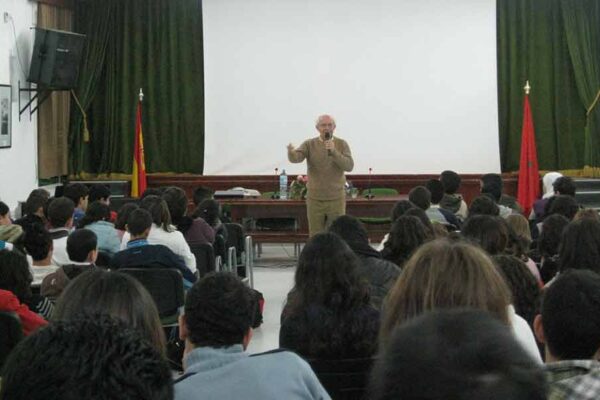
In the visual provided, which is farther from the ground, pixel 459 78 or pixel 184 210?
pixel 459 78

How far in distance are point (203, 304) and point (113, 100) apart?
10392 mm

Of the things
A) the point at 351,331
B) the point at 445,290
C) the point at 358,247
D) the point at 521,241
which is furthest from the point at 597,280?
the point at 521,241

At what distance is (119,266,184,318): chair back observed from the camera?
489 cm

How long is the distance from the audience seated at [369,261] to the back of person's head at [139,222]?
1.28m

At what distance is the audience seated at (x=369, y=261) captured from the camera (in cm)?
425

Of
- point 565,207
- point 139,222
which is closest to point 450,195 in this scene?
point 565,207

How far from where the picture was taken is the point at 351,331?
319 cm

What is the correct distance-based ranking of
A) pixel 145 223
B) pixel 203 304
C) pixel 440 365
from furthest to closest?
pixel 145 223 → pixel 203 304 → pixel 440 365

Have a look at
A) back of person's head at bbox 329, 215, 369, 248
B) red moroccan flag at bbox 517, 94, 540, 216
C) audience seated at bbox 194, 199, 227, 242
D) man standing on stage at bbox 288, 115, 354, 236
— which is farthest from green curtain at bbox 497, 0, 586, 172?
back of person's head at bbox 329, 215, 369, 248

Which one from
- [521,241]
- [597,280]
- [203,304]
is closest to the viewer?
[597,280]

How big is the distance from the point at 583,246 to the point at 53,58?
774 centimetres

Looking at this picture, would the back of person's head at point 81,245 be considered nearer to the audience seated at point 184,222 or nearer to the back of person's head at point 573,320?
the audience seated at point 184,222

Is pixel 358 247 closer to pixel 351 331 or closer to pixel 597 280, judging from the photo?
pixel 351 331

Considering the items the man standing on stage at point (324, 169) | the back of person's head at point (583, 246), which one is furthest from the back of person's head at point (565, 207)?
the man standing on stage at point (324, 169)
